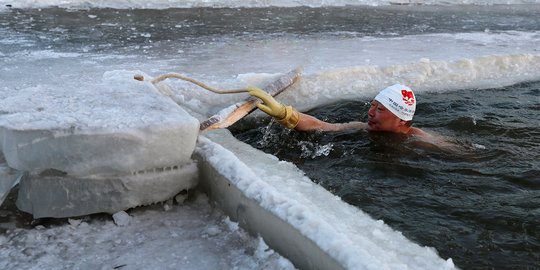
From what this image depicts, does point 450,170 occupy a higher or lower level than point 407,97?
lower

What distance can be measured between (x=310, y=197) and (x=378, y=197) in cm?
63

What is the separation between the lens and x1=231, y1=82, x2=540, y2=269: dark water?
2.68 meters

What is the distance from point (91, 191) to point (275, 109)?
1.74 m

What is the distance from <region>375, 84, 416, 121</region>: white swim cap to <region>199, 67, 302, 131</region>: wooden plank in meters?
0.90

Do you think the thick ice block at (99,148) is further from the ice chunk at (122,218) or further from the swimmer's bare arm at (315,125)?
the swimmer's bare arm at (315,125)

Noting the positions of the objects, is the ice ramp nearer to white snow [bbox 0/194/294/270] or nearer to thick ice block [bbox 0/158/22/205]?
white snow [bbox 0/194/294/270]

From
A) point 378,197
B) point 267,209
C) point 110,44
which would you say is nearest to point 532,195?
point 378,197

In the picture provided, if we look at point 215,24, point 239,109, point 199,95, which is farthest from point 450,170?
point 215,24

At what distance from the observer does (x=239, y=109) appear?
12.6 feet

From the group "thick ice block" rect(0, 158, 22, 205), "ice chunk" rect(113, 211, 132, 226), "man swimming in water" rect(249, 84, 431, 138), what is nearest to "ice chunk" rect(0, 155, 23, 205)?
"thick ice block" rect(0, 158, 22, 205)

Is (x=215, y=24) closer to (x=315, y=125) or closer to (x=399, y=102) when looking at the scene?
(x=315, y=125)

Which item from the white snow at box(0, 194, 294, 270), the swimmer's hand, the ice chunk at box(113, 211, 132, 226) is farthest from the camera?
the swimmer's hand

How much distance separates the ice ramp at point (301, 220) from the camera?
2.01m

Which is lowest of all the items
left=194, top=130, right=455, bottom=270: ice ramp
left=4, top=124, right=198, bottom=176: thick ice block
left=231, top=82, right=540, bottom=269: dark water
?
left=231, top=82, right=540, bottom=269: dark water
